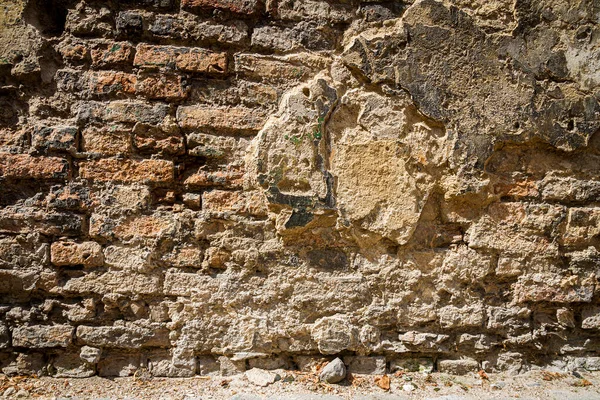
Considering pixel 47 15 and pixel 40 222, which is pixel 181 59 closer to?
pixel 47 15

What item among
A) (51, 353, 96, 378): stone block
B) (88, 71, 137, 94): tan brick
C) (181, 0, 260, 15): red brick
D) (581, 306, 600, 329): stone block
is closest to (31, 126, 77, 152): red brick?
(88, 71, 137, 94): tan brick

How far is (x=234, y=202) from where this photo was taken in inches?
66.9

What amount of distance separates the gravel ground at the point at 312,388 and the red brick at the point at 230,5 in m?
1.43

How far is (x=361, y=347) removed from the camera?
5.78ft

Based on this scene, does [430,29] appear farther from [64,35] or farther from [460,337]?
[64,35]

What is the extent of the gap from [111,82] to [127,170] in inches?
13.4

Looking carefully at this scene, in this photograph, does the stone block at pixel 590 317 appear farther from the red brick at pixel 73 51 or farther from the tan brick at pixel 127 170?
the red brick at pixel 73 51

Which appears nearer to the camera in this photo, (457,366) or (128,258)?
(128,258)

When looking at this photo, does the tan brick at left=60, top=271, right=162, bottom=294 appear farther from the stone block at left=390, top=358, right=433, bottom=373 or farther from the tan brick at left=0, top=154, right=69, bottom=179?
the stone block at left=390, top=358, right=433, bottom=373

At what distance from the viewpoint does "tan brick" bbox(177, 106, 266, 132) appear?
168 cm

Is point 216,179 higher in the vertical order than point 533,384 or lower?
higher

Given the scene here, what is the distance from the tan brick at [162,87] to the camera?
166 cm

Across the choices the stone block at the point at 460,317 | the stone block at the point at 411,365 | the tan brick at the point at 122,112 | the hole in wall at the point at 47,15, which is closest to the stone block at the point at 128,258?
the tan brick at the point at 122,112

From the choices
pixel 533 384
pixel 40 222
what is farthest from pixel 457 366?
pixel 40 222
